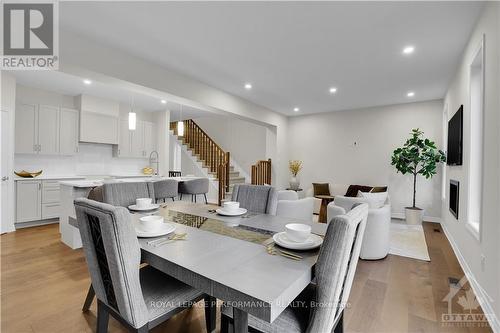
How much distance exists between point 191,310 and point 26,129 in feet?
15.8

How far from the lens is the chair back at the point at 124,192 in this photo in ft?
7.00

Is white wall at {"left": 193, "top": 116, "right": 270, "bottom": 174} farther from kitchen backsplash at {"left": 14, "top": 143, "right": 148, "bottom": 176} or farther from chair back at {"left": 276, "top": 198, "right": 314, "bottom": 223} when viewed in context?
chair back at {"left": 276, "top": 198, "right": 314, "bottom": 223}

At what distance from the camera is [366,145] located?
5.96m

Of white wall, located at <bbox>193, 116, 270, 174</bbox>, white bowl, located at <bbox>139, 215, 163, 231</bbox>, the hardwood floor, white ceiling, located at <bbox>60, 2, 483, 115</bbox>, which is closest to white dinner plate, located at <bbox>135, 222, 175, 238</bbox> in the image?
white bowl, located at <bbox>139, 215, 163, 231</bbox>

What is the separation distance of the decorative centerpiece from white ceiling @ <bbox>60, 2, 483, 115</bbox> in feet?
9.35

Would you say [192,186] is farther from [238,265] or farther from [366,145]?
[366,145]

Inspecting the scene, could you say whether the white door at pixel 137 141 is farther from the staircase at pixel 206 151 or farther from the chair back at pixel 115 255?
the chair back at pixel 115 255

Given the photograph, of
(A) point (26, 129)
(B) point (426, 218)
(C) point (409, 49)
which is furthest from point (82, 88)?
(B) point (426, 218)

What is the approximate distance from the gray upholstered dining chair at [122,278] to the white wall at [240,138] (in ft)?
20.1

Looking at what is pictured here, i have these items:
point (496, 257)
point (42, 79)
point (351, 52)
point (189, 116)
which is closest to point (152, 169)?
point (189, 116)

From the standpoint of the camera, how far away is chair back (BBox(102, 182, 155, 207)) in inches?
84.0

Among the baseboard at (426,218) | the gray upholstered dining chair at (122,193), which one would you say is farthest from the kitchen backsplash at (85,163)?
the baseboard at (426,218)

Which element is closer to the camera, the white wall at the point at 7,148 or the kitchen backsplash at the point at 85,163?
the white wall at the point at 7,148

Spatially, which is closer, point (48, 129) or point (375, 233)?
point (375, 233)
